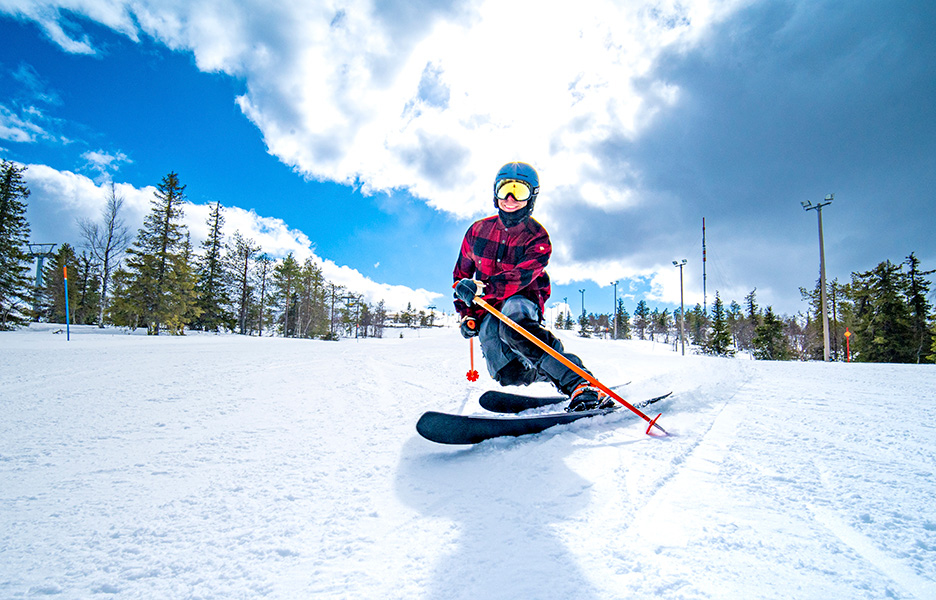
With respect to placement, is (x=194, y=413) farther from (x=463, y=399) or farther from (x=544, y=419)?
(x=544, y=419)

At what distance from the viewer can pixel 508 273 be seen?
3.28 metres

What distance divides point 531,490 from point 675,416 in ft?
5.74

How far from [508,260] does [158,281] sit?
30440 millimetres

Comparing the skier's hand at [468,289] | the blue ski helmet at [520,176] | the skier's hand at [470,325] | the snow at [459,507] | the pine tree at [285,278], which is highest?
the pine tree at [285,278]

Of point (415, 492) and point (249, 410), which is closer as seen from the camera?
point (415, 492)

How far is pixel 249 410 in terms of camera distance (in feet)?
8.94

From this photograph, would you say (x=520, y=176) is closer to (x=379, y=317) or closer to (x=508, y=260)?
(x=508, y=260)

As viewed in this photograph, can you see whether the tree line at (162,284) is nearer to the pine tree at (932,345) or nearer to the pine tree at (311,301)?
the pine tree at (311,301)

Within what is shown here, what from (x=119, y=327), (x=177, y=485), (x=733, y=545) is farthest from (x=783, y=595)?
(x=119, y=327)

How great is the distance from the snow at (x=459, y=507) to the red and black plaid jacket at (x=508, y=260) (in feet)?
4.38

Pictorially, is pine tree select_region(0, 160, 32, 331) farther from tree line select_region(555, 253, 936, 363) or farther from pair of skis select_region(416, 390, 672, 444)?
tree line select_region(555, 253, 936, 363)

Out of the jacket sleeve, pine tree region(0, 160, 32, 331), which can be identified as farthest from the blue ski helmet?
pine tree region(0, 160, 32, 331)

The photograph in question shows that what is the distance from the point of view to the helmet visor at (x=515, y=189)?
3322 mm

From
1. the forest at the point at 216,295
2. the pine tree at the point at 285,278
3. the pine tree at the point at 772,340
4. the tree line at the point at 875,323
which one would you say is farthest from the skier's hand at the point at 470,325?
the pine tree at the point at 772,340
